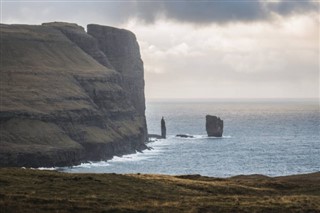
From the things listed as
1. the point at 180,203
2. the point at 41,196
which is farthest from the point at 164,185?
the point at 41,196

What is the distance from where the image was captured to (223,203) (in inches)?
2013

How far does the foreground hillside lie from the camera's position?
48000mm

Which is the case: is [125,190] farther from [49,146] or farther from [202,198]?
[49,146]

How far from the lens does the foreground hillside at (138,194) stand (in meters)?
48.0

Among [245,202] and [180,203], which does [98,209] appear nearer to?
[180,203]

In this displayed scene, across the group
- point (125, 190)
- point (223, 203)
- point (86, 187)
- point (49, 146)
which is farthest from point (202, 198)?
point (49, 146)

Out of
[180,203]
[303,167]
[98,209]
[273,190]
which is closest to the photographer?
[98,209]

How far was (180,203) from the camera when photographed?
167ft

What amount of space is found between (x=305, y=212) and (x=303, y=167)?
138 metres

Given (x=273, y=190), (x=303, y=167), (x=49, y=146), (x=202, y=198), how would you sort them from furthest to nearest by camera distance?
(x=49, y=146) → (x=303, y=167) → (x=273, y=190) → (x=202, y=198)

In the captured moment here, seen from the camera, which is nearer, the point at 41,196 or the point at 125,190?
the point at 41,196

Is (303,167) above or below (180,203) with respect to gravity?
below

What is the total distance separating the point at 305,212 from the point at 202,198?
1008 centimetres

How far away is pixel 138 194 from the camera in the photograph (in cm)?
5569
